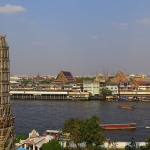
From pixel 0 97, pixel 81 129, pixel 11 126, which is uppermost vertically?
pixel 0 97

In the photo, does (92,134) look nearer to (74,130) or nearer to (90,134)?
(90,134)

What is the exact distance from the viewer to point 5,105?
6562 millimetres

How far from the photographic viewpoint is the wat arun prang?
644cm

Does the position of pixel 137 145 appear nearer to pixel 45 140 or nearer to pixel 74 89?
pixel 45 140

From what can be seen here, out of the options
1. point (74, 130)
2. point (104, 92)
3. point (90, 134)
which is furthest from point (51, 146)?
point (104, 92)

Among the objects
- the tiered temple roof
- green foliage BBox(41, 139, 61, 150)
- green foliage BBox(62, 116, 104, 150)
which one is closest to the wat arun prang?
green foliage BBox(62, 116, 104, 150)

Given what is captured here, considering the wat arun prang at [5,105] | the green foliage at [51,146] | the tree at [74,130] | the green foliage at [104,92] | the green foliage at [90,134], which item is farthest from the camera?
the green foliage at [104,92]

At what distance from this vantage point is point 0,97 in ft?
21.3

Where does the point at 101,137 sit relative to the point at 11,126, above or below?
below

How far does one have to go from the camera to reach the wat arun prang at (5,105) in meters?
6.44

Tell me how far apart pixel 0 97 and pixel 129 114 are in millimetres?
30343

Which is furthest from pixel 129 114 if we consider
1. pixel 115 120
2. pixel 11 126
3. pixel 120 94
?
pixel 11 126

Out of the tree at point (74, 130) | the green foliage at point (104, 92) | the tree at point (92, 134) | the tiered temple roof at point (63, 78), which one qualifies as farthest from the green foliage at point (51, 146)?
the tiered temple roof at point (63, 78)

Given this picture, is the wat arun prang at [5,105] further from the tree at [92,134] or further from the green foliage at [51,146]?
the green foliage at [51,146]
